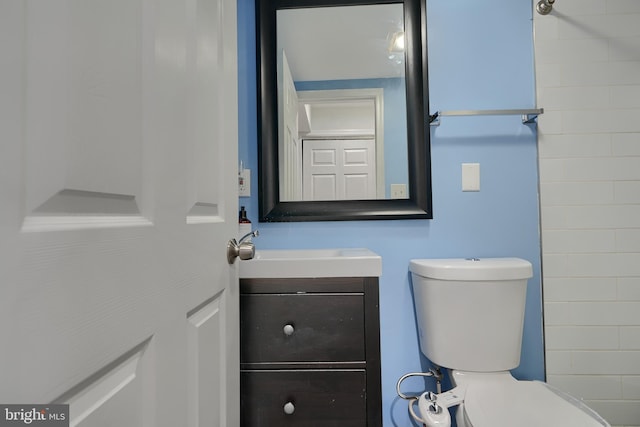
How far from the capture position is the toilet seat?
785 millimetres

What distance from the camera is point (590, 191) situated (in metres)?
1.22

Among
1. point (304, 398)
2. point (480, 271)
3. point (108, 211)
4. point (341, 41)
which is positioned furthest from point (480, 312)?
point (341, 41)

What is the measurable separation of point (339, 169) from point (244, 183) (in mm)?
424

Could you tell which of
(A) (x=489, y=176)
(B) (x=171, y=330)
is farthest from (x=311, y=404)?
(A) (x=489, y=176)

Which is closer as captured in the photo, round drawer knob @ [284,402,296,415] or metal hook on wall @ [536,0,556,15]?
round drawer knob @ [284,402,296,415]

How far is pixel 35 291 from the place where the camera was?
239 millimetres

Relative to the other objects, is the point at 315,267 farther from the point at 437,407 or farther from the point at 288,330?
the point at 437,407

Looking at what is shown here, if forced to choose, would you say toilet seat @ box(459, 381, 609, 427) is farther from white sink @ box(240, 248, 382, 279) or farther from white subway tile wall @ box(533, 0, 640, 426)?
white sink @ box(240, 248, 382, 279)

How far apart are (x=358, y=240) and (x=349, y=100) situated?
2.05 ft

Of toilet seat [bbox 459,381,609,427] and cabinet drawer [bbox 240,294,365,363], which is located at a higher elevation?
cabinet drawer [bbox 240,294,365,363]

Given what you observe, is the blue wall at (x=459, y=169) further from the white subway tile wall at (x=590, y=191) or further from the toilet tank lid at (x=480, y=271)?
the toilet tank lid at (x=480, y=271)

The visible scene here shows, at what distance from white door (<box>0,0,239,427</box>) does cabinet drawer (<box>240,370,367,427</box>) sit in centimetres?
29

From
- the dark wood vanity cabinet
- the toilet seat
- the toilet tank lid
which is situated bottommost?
the toilet seat
